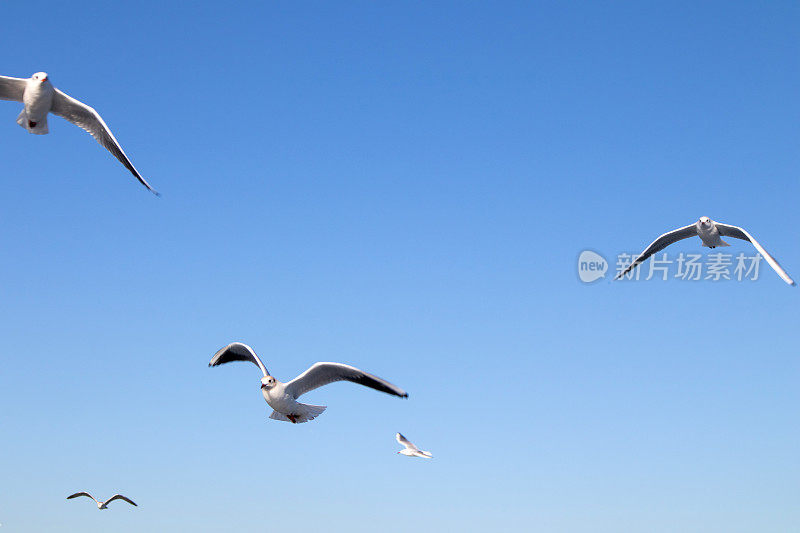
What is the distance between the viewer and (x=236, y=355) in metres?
21.7

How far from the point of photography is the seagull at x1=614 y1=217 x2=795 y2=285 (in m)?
23.8

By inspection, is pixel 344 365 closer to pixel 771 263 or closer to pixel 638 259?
pixel 771 263

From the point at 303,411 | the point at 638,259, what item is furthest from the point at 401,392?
the point at 638,259

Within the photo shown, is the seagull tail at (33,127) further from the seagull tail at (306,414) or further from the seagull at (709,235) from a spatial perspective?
the seagull at (709,235)

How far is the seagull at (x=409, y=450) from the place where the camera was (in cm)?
2677

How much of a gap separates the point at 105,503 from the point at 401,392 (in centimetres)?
1988

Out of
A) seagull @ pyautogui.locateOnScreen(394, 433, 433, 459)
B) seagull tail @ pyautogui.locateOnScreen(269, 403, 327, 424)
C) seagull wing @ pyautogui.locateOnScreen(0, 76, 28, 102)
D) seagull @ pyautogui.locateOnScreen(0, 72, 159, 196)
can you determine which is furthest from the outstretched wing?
seagull wing @ pyautogui.locateOnScreen(0, 76, 28, 102)

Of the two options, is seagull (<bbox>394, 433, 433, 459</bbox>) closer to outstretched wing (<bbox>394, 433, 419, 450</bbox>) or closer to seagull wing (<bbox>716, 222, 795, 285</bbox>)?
outstretched wing (<bbox>394, 433, 419, 450</bbox>)

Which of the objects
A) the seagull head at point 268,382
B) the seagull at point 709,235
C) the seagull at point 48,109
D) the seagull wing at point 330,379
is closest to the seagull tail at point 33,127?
the seagull at point 48,109

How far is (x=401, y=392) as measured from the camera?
1677 centimetres

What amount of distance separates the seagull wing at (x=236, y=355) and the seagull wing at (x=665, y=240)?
14496 millimetres

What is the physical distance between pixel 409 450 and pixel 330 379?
27.8ft

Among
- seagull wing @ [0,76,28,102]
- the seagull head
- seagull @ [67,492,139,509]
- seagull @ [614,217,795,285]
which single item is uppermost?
seagull @ [614,217,795,285]

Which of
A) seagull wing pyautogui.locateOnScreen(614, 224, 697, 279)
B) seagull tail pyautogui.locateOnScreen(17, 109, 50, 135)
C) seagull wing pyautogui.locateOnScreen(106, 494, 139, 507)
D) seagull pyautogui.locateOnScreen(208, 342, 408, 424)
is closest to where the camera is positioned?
seagull pyautogui.locateOnScreen(208, 342, 408, 424)
